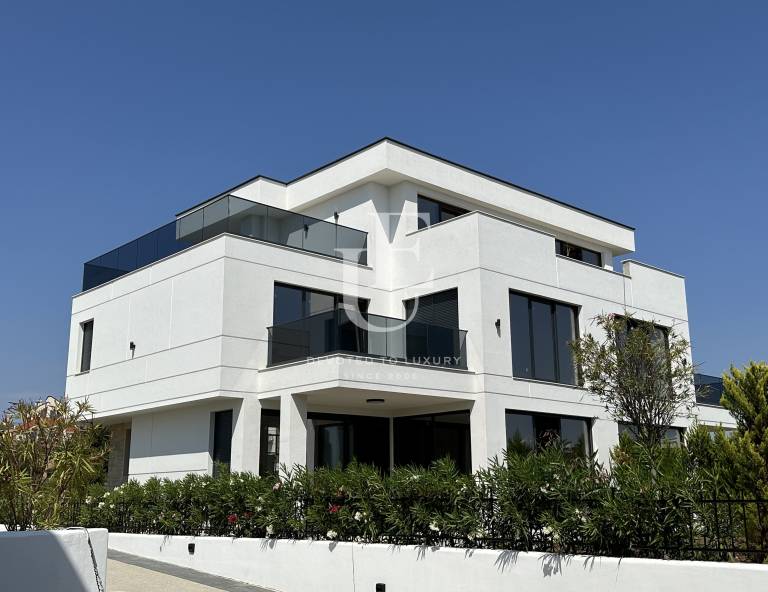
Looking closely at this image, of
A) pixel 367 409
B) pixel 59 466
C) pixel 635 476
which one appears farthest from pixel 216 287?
pixel 635 476

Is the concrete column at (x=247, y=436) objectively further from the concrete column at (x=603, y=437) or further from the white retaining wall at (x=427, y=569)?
the concrete column at (x=603, y=437)

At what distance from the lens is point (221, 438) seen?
18688mm

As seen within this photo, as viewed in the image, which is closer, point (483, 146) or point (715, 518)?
point (715, 518)

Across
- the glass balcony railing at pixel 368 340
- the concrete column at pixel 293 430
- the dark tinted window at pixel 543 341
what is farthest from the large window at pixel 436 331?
the concrete column at pixel 293 430

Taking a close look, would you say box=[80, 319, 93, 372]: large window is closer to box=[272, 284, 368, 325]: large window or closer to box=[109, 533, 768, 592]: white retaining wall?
box=[272, 284, 368, 325]: large window

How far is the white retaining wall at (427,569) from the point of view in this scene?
26.9ft

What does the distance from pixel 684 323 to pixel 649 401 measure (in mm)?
10371

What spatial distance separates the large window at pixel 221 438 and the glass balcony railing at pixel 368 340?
6.03 ft

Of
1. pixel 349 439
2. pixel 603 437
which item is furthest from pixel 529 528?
pixel 603 437

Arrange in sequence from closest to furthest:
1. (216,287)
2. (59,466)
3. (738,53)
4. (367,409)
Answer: (59,466) < (738,53) < (216,287) < (367,409)

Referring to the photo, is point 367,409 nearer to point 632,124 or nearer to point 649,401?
point 649,401

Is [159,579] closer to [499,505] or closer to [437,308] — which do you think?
[499,505]

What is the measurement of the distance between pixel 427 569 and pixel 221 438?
30.2 feet

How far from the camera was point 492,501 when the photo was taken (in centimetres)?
1048
